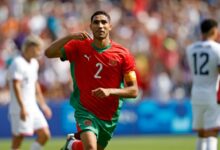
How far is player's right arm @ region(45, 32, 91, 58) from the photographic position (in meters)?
11.2

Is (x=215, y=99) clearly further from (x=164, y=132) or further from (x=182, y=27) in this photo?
(x=182, y=27)

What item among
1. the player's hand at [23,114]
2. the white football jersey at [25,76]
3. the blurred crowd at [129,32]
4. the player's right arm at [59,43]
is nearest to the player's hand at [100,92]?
the player's right arm at [59,43]

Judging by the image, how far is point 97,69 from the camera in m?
11.4

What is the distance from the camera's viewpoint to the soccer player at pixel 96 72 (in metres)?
11.3

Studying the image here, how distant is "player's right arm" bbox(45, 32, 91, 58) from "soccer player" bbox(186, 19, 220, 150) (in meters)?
3.09

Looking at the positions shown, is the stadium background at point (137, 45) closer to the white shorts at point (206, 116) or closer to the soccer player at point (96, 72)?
the white shorts at point (206, 116)

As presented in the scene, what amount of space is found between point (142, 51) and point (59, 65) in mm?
2717

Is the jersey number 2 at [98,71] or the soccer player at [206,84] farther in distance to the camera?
the soccer player at [206,84]

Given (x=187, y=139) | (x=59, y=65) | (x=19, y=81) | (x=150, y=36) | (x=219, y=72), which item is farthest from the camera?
(x=150, y=36)

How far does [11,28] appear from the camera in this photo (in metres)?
24.3

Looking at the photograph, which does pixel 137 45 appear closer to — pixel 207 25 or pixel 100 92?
pixel 207 25

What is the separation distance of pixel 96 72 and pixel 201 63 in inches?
116

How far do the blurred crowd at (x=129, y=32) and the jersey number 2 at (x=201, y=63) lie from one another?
966 centimetres

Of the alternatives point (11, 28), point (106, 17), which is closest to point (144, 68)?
point (11, 28)
